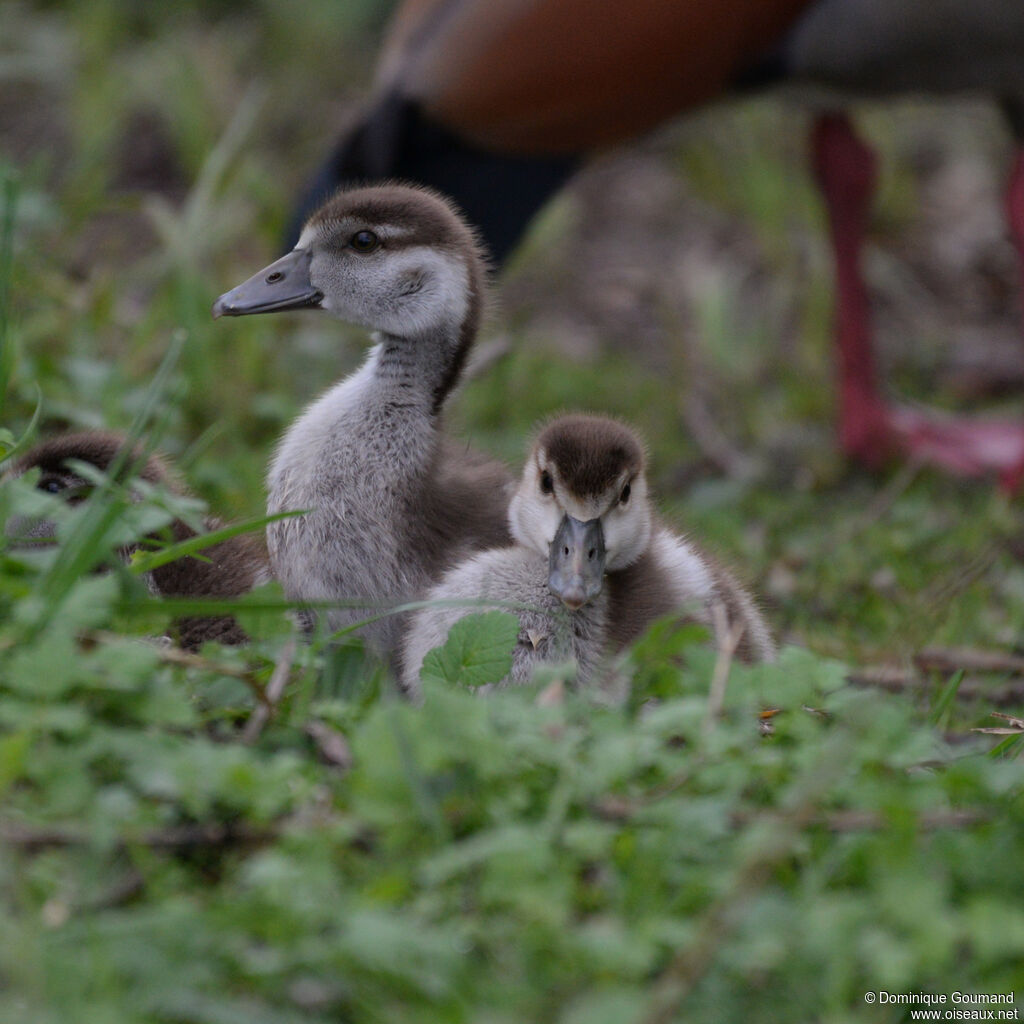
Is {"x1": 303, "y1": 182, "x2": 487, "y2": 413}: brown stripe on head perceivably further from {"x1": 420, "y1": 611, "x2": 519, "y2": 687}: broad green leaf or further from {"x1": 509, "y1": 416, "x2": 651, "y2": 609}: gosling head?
{"x1": 420, "y1": 611, "x2": 519, "y2": 687}: broad green leaf

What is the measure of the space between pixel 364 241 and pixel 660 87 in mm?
2196

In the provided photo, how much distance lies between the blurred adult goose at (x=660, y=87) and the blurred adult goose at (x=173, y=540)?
6.91ft

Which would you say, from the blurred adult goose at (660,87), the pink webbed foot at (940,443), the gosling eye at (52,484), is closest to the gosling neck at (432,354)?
the gosling eye at (52,484)

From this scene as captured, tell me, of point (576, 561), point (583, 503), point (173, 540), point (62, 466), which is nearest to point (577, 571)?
point (576, 561)

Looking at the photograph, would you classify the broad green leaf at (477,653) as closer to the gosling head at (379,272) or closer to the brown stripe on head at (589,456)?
the brown stripe on head at (589,456)

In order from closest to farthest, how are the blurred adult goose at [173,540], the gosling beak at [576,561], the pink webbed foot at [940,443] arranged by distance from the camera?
the gosling beak at [576,561]
the blurred adult goose at [173,540]
the pink webbed foot at [940,443]

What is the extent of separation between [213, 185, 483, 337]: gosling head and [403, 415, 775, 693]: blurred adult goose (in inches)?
14.5

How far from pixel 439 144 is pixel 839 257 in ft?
4.90

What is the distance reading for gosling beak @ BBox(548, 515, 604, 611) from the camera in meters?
2.40

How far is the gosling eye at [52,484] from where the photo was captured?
2.63m

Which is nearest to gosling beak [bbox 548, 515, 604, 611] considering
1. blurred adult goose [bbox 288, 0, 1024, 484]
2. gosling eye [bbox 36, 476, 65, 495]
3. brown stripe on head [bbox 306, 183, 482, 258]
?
brown stripe on head [bbox 306, 183, 482, 258]

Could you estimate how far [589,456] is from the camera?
2475 millimetres

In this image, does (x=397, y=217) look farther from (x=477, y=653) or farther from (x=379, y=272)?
(x=477, y=653)

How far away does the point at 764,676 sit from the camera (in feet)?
6.86
